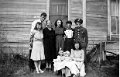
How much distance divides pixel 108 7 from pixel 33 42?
14.7ft

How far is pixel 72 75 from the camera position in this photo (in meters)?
6.09

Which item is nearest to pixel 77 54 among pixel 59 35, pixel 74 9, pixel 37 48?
pixel 59 35

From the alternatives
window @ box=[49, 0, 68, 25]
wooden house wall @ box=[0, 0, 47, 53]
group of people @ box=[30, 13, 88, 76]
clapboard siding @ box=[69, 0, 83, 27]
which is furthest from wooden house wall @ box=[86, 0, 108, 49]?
group of people @ box=[30, 13, 88, 76]

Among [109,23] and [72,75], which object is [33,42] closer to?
[72,75]

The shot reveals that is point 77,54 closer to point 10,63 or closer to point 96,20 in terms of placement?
point 10,63

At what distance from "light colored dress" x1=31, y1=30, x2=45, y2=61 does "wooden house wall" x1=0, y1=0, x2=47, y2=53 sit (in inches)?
82.9

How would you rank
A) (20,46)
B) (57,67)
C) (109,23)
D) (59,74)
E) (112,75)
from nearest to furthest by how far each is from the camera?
1. (57,67)
2. (59,74)
3. (112,75)
4. (20,46)
5. (109,23)

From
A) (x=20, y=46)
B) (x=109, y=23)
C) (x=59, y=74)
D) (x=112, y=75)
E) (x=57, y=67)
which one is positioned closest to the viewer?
(x=57, y=67)

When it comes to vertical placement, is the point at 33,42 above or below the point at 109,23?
below

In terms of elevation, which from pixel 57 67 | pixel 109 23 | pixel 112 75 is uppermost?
pixel 109 23

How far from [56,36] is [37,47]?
0.79 metres

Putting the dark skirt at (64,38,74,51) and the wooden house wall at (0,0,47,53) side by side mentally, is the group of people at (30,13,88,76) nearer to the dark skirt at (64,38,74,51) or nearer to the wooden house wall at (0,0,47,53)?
the dark skirt at (64,38,74,51)

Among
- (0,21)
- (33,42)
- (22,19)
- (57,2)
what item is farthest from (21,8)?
(33,42)

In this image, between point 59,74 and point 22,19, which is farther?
point 22,19
